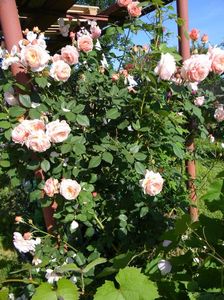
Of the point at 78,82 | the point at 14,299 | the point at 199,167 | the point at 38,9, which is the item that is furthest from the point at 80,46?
the point at 199,167

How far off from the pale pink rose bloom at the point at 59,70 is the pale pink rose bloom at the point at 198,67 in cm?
53

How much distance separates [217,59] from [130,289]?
37.9 inches

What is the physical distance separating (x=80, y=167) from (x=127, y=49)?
2.48 feet

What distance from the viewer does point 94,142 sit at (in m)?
1.81

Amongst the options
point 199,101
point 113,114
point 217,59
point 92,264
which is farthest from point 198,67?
point 199,101

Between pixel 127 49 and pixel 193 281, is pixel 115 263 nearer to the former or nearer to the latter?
pixel 193 281

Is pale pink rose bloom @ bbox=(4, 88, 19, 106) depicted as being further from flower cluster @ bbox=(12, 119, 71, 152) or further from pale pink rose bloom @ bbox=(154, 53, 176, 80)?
pale pink rose bloom @ bbox=(154, 53, 176, 80)

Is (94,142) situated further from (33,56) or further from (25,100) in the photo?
(33,56)

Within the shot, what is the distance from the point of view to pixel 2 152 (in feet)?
5.80

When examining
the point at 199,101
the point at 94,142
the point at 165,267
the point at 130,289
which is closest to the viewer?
the point at 130,289

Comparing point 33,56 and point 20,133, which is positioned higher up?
point 33,56

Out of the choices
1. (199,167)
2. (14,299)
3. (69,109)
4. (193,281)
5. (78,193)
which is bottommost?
(199,167)

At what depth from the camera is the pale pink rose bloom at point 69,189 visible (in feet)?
5.06

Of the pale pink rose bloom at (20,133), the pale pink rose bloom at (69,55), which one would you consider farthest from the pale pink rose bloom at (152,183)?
the pale pink rose bloom at (69,55)
